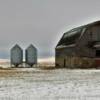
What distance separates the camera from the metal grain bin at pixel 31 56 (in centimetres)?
7275

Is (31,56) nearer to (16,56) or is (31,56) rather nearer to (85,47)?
(16,56)

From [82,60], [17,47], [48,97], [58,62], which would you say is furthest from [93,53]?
[48,97]

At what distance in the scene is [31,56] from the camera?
73125mm

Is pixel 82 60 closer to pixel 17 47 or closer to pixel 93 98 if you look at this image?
pixel 17 47

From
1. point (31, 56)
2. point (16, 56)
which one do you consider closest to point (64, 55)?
point (31, 56)

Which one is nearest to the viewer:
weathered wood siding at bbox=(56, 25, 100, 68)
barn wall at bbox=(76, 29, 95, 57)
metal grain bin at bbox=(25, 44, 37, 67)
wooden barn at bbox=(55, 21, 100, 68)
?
wooden barn at bbox=(55, 21, 100, 68)

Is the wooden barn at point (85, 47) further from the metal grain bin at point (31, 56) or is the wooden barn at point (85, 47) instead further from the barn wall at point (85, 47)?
the metal grain bin at point (31, 56)

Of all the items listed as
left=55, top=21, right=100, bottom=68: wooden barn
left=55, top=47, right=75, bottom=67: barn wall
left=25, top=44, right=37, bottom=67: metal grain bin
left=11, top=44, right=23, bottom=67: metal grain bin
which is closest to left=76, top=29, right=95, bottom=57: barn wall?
left=55, top=21, right=100, bottom=68: wooden barn

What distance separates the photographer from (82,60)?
56.4 m

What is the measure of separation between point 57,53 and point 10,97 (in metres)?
57.0

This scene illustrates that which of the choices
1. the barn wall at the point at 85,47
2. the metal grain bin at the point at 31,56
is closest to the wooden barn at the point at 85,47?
the barn wall at the point at 85,47

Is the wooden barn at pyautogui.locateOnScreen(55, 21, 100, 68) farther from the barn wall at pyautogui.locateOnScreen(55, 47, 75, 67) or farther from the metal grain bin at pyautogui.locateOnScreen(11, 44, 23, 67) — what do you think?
the metal grain bin at pyautogui.locateOnScreen(11, 44, 23, 67)

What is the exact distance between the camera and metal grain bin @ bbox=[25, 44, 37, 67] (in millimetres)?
72750

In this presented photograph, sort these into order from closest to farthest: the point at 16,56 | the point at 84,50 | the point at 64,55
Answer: the point at 84,50 → the point at 64,55 → the point at 16,56
